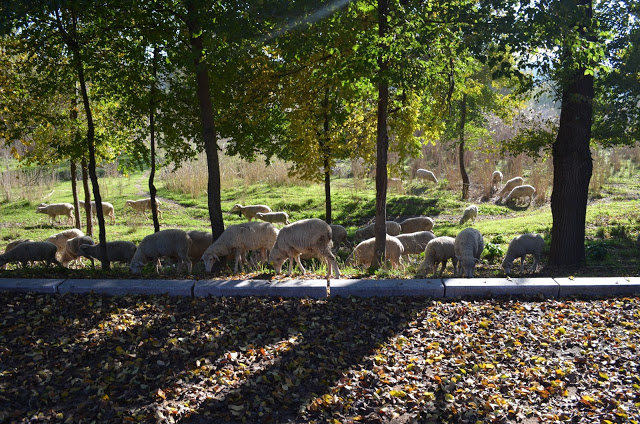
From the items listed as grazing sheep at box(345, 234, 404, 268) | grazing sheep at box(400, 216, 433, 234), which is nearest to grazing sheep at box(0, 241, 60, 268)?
grazing sheep at box(345, 234, 404, 268)

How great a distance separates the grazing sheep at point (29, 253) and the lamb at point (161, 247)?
2.60 m

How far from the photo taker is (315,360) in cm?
467

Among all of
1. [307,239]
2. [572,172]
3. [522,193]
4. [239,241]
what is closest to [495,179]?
[522,193]

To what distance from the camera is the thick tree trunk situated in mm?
9195

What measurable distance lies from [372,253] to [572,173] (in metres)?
4.30

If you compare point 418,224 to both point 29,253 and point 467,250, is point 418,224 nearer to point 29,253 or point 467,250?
point 467,250

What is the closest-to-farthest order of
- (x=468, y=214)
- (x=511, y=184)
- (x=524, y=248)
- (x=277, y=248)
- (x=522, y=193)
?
(x=277, y=248), (x=524, y=248), (x=468, y=214), (x=522, y=193), (x=511, y=184)

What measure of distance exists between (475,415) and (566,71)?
6.20 metres

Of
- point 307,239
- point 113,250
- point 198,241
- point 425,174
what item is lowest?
point 113,250

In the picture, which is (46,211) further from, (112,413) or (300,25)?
(112,413)

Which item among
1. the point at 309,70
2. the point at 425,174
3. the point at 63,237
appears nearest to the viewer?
the point at 309,70

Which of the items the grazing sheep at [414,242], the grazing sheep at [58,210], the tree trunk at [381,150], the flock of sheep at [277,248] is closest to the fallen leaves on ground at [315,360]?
the flock of sheep at [277,248]

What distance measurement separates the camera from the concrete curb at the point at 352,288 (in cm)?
606

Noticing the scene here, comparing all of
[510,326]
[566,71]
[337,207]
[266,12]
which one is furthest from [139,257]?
[337,207]
